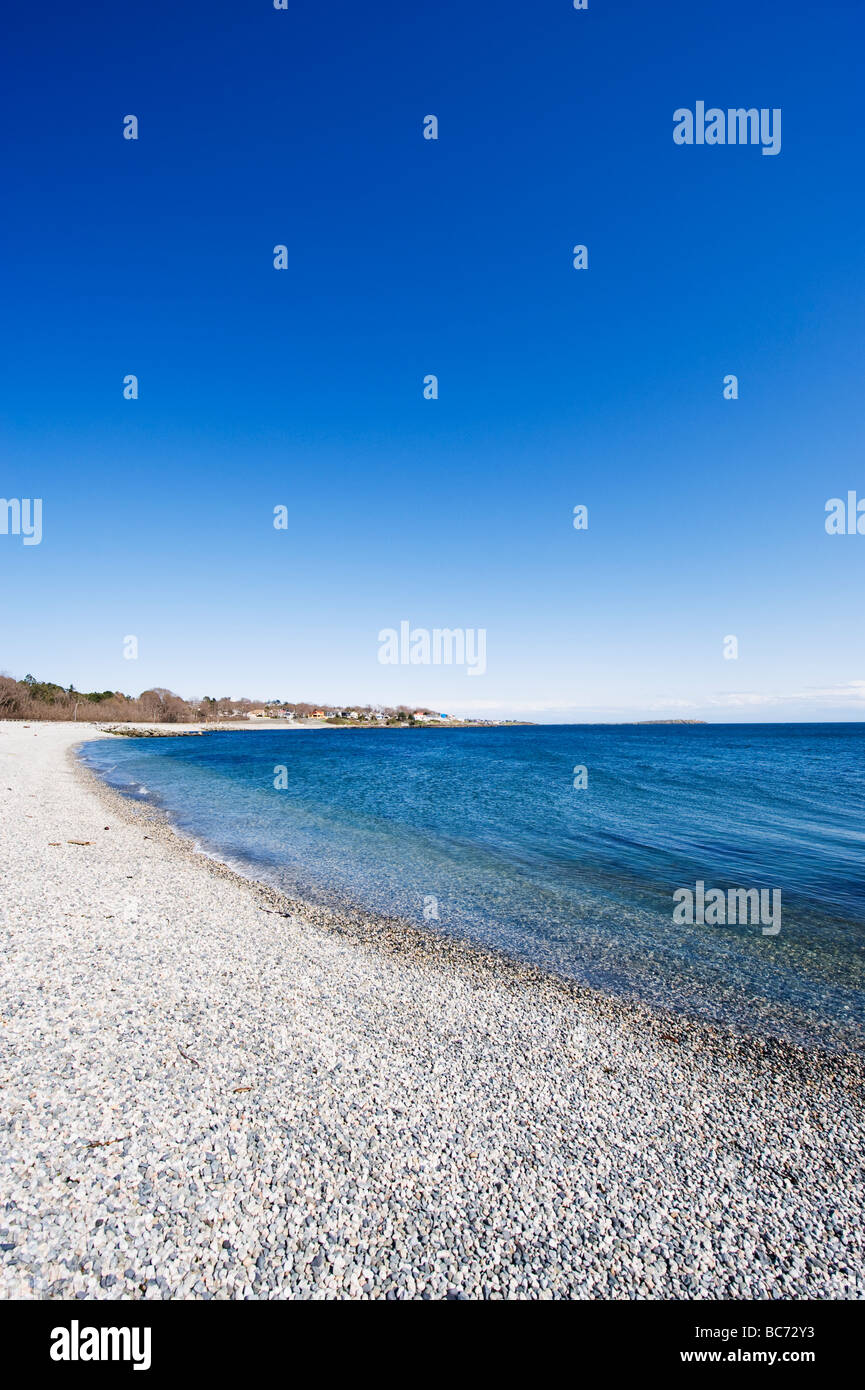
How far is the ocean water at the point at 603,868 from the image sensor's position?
10.9 metres

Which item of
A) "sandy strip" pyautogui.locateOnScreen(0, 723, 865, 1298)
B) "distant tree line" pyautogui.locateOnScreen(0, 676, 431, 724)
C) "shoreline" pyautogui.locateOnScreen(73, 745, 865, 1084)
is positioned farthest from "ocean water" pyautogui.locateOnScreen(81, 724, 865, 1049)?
"distant tree line" pyautogui.locateOnScreen(0, 676, 431, 724)

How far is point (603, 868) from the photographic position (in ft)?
61.5

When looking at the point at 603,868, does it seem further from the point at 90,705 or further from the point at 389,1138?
the point at 90,705

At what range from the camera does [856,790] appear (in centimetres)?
4125

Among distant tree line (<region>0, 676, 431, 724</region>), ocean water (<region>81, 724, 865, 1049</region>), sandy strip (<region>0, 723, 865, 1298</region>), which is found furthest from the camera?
distant tree line (<region>0, 676, 431, 724</region>)

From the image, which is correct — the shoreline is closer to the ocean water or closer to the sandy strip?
the sandy strip

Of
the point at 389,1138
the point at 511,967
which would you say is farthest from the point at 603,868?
the point at 389,1138

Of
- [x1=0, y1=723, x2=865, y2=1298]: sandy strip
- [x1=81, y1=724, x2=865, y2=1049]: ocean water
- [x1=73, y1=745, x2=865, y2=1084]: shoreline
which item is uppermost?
[x1=0, y1=723, x2=865, y2=1298]: sandy strip

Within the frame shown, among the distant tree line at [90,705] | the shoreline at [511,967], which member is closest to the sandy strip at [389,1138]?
the shoreline at [511,967]

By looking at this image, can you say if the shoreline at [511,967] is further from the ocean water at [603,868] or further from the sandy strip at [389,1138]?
the ocean water at [603,868]

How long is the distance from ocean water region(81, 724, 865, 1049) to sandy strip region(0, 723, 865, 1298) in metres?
1.89

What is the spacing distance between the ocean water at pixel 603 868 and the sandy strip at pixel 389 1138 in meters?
1.89

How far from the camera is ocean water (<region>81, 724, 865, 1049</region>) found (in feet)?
35.7
